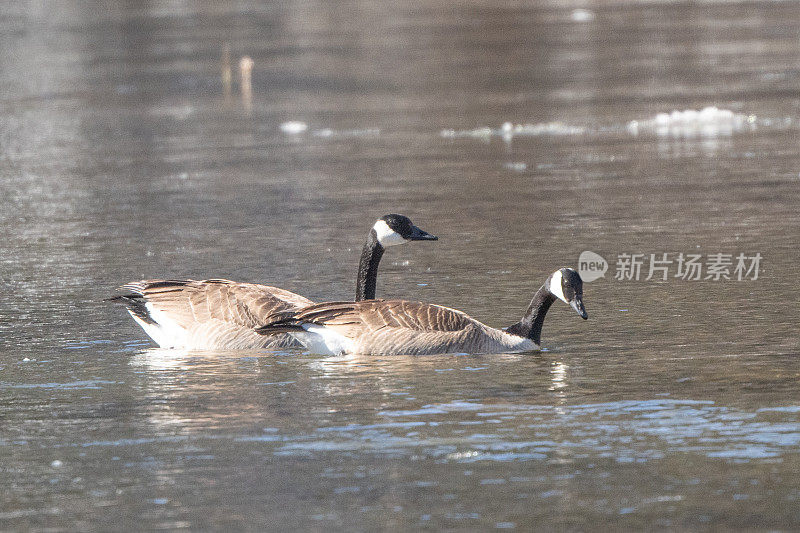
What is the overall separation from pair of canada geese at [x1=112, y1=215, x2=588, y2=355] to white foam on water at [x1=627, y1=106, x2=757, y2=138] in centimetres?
1271

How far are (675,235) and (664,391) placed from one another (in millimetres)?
6215

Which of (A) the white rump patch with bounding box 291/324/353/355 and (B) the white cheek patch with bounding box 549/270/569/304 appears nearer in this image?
(A) the white rump patch with bounding box 291/324/353/355

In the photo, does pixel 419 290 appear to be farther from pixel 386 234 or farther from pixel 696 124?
pixel 696 124

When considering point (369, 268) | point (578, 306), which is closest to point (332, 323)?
point (369, 268)

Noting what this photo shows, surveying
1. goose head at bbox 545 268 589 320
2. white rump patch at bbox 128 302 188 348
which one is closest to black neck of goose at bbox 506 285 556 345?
goose head at bbox 545 268 589 320

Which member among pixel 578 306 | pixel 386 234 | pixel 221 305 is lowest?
pixel 578 306

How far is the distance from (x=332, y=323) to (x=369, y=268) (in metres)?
1.22

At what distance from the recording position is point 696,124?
23.3 meters

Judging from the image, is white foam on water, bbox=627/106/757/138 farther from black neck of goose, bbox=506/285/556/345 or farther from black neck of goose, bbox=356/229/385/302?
black neck of goose, bbox=506/285/556/345

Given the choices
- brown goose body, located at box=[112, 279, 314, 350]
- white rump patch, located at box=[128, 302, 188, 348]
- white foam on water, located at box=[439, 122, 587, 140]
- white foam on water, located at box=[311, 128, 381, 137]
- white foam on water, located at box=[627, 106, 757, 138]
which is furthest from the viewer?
white foam on water, located at box=[311, 128, 381, 137]

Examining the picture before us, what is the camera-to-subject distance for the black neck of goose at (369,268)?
1129cm

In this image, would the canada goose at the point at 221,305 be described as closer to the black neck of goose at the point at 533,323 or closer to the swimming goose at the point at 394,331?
the swimming goose at the point at 394,331

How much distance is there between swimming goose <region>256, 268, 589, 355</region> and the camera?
1017cm

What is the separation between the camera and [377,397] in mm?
8883
